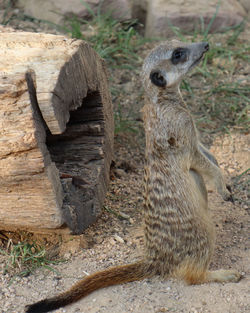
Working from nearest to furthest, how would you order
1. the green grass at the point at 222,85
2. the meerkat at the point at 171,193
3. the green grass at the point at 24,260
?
the meerkat at the point at 171,193 → the green grass at the point at 24,260 → the green grass at the point at 222,85

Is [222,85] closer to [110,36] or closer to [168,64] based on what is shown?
[110,36]

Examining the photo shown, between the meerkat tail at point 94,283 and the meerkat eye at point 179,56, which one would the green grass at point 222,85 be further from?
the meerkat tail at point 94,283

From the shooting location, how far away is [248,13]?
4.54 m

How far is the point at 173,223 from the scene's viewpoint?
2.15 meters

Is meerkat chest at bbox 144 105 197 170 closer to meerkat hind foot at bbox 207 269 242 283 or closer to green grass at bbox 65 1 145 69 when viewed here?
meerkat hind foot at bbox 207 269 242 283

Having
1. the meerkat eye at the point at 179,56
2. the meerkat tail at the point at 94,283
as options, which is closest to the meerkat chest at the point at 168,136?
the meerkat eye at the point at 179,56

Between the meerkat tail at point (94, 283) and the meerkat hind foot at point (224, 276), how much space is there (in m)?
0.29

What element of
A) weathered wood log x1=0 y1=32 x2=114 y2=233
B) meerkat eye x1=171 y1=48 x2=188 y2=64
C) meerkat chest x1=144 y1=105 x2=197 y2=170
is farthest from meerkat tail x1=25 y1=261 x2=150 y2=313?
meerkat eye x1=171 y1=48 x2=188 y2=64

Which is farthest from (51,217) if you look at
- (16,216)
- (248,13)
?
(248,13)

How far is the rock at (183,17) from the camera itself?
4.21m

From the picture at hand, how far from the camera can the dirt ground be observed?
197 centimetres

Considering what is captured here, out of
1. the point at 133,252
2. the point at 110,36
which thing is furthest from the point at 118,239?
the point at 110,36

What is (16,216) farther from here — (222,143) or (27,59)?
(222,143)

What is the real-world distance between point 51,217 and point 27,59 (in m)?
0.70
